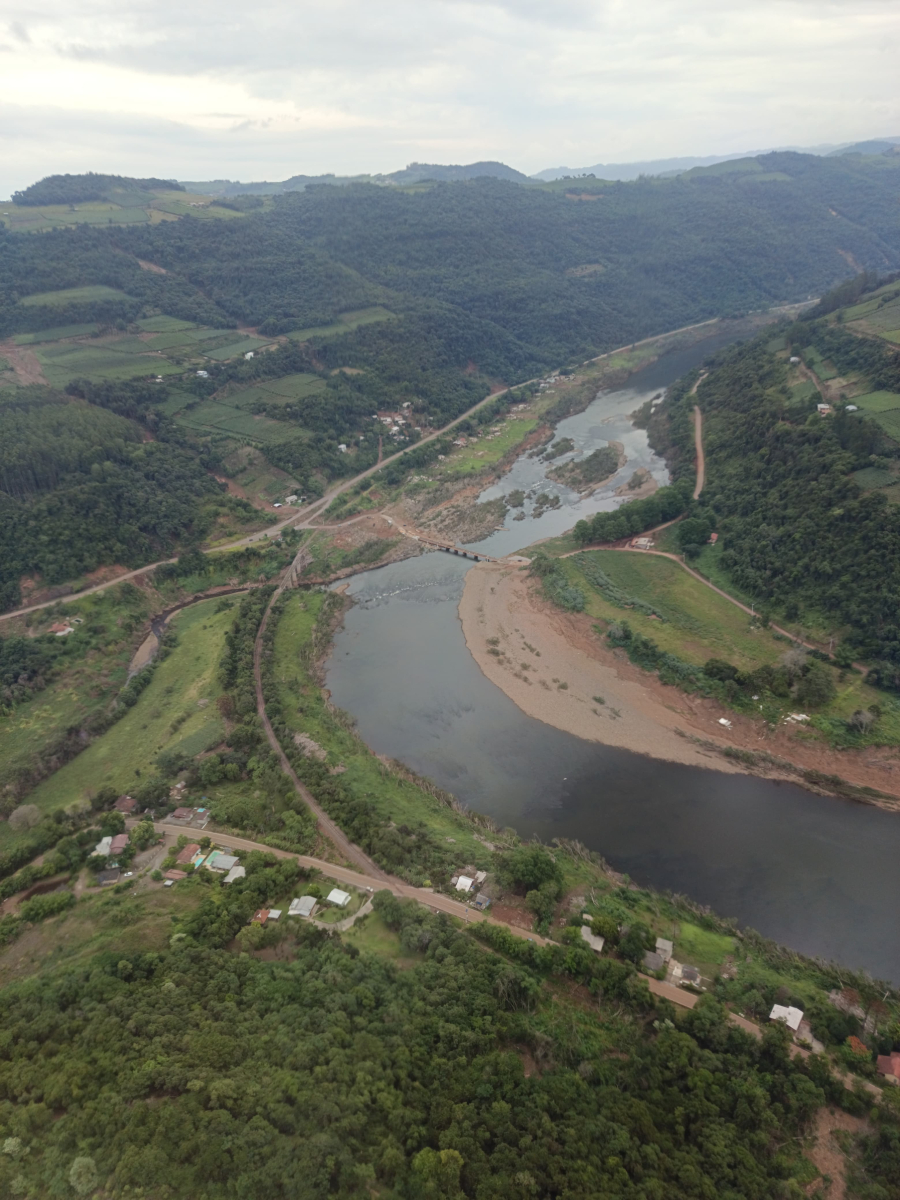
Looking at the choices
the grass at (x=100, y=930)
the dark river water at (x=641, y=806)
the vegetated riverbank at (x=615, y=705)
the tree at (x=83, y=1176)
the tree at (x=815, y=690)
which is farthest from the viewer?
the tree at (x=815, y=690)

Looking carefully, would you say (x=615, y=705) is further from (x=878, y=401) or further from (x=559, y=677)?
(x=878, y=401)

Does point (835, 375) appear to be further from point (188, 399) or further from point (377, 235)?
point (377, 235)

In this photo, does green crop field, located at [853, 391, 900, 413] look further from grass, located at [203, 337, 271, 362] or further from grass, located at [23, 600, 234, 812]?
grass, located at [203, 337, 271, 362]

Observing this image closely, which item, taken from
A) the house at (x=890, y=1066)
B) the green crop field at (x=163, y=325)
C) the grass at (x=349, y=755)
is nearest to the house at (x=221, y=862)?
the grass at (x=349, y=755)

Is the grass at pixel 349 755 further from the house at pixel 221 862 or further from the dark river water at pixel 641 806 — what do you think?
the house at pixel 221 862

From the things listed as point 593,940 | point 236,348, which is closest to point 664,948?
point 593,940

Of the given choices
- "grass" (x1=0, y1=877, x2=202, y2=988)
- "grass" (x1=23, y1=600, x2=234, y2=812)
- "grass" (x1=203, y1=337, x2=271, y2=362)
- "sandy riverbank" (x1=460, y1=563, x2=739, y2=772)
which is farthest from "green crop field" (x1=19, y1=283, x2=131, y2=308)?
"grass" (x1=0, y1=877, x2=202, y2=988)
